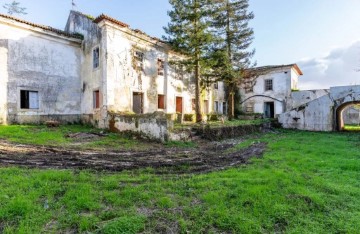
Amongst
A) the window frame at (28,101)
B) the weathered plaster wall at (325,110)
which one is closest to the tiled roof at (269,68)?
the weathered plaster wall at (325,110)

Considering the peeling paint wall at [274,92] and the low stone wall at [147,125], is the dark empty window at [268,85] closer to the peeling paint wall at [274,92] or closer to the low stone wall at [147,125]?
the peeling paint wall at [274,92]

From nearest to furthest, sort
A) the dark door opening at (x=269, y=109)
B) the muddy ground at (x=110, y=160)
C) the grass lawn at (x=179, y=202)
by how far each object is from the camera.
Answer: the grass lawn at (x=179, y=202) < the muddy ground at (x=110, y=160) < the dark door opening at (x=269, y=109)

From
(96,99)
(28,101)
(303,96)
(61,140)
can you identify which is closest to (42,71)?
(28,101)

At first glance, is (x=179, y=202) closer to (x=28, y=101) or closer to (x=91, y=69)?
(x=91, y=69)

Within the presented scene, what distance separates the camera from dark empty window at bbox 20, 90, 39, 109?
46.4ft

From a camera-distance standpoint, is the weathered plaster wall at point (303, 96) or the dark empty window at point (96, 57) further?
the weathered plaster wall at point (303, 96)

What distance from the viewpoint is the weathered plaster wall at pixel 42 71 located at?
1359 centimetres

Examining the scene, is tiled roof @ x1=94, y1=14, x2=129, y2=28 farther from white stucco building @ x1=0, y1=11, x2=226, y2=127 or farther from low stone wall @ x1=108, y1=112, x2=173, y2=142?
low stone wall @ x1=108, y1=112, x2=173, y2=142

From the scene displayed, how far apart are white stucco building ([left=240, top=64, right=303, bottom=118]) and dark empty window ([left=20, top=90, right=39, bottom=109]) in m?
20.9

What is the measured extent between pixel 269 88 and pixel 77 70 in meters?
20.9

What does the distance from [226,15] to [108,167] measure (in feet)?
64.3

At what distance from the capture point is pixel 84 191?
4477 mm

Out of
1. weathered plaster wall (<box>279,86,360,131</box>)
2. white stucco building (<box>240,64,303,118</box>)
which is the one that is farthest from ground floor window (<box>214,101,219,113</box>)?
weathered plaster wall (<box>279,86,360,131</box>)

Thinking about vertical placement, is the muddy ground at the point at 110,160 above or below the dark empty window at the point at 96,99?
below
